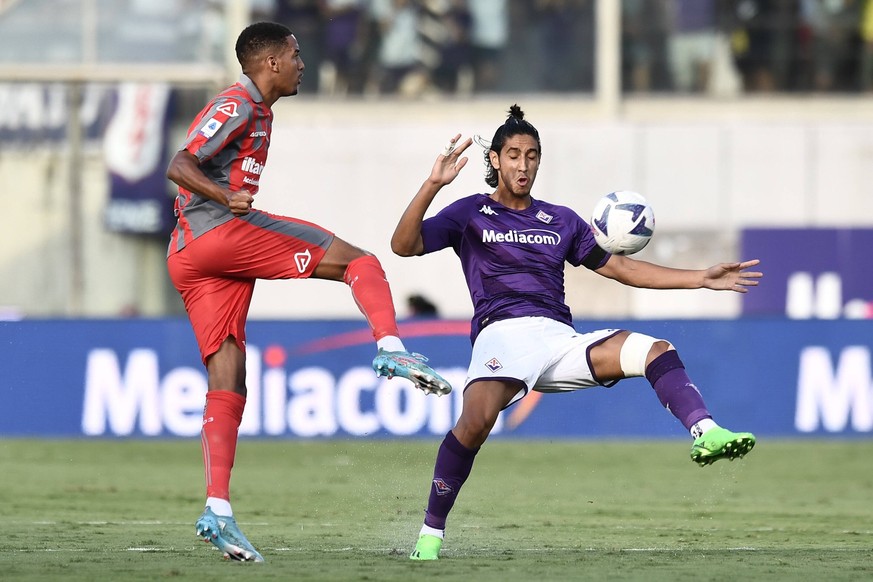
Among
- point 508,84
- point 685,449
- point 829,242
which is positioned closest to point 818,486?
point 685,449

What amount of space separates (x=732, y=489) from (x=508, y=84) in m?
12.4

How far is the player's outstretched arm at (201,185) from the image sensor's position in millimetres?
7223

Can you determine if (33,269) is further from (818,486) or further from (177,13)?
(818,486)

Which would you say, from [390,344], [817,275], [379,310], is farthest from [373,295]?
[817,275]

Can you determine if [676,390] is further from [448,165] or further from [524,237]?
[448,165]

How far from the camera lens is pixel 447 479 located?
7.73m

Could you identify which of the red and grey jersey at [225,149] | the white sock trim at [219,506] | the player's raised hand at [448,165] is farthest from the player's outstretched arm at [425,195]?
the white sock trim at [219,506]

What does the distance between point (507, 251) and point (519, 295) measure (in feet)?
0.75

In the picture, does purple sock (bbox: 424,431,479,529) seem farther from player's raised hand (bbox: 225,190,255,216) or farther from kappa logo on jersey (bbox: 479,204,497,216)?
player's raised hand (bbox: 225,190,255,216)

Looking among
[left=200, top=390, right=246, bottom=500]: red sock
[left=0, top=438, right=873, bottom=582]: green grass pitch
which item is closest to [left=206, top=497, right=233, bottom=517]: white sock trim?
[left=200, top=390, right=246, bottom=500]: red sock

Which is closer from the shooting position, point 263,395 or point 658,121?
point 263,395

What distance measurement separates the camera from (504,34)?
2392 centimetres

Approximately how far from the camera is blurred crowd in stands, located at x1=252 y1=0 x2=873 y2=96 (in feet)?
77.6

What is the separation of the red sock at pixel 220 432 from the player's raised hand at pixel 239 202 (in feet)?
3.30
